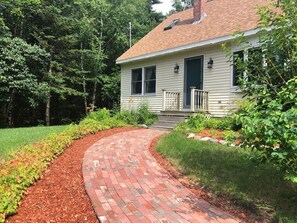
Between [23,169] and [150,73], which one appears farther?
[150,73]

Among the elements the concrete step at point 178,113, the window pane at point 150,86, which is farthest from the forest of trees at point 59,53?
the concrete step at point 178,113

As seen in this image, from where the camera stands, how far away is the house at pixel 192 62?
30.5 ft

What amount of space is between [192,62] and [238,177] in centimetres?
735

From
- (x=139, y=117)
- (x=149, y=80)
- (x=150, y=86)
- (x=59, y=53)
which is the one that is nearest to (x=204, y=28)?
(x=149, y=80)

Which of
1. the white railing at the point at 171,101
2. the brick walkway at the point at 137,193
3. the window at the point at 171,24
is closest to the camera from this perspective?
the brick walkway at the point at 137,193

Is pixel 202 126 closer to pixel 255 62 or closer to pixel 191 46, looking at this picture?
pixel 191 46

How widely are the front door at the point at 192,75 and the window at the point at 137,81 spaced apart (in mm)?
3034

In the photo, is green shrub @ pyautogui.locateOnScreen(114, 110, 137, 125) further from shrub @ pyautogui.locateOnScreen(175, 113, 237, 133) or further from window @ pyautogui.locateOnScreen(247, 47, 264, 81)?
window @ pyautogui.locateOnScreen(247, 47, 264, 81)

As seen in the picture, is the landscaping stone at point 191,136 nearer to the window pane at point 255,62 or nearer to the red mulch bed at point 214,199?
the red mulch bed at point 214,199

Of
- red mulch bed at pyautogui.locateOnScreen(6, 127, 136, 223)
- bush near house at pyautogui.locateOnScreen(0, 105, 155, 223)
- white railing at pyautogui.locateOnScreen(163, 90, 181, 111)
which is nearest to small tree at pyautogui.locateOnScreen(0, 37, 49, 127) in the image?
white railing at pyautogui.locateOnScreen(163, 90, 181, 111)

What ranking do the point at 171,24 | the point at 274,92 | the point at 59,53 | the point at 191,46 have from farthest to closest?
the point at 59,53 → the point at 171,24 → the point at 191,46 → the point at 274,92

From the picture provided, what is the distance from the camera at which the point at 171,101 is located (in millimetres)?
11023

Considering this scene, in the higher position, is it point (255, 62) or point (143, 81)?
point (143, 81)

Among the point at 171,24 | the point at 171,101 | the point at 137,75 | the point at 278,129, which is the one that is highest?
the point at 171,24
